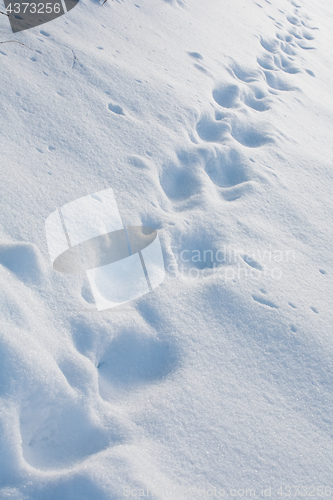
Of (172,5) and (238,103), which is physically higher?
(172,5)

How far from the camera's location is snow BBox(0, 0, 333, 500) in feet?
2.79

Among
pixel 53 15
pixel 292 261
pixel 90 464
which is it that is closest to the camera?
pixel 90 464

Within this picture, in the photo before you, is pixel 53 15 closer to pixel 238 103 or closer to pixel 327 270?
pixel 238 103

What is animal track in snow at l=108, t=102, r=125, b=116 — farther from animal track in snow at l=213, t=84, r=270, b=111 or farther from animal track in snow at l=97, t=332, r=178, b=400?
animal track in snow at l=97, t=332, r=178, b=400

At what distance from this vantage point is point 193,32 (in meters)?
2.53

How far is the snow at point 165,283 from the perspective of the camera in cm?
85

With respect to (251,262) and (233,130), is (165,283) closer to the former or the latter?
(251,262)

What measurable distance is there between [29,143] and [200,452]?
1272 mm

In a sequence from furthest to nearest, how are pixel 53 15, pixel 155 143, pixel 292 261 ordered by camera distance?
pixel 53 15 < pixel 155 143 < pixel 292 261

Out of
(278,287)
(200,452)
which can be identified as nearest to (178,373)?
(200,452)

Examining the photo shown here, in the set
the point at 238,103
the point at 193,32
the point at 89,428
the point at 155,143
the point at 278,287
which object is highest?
the point at 193,32

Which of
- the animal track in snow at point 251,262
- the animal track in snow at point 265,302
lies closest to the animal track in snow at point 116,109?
the animal track in snow at point 251,262

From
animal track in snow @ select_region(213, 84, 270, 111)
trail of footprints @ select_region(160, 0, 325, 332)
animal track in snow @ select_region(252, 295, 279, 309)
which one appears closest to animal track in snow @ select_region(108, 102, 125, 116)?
trail of footprints @ select_region(160, 0, 325, 332)

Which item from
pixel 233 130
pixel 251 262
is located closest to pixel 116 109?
pixel 233 130
